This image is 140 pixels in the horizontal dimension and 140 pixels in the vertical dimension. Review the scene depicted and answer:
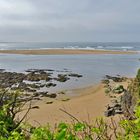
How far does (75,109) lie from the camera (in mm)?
18406

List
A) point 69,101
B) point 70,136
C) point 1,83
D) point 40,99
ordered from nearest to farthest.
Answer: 1. point 70,136
2. point 69,101
3. point 40,99
4. point 1,83

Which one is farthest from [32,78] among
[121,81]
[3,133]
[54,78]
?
[3,133]

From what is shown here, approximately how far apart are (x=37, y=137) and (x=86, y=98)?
19138 millimetres

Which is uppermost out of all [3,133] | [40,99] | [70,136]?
[70,136]

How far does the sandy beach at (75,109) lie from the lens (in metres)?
16.1

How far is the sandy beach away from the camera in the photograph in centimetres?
1613

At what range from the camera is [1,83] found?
28.9 m

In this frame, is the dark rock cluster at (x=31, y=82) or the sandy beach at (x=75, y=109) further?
the dark rock cluster at (x=31, y=82)

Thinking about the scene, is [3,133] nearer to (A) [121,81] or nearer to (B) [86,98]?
(B) [86,98]

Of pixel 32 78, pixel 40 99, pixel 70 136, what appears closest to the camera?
pixel 70 136

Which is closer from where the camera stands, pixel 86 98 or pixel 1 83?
pixel 86 98

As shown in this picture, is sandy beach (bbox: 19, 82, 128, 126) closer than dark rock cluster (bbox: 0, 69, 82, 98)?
Yes

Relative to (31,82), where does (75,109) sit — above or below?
above

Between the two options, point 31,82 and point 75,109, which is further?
point 31,82
